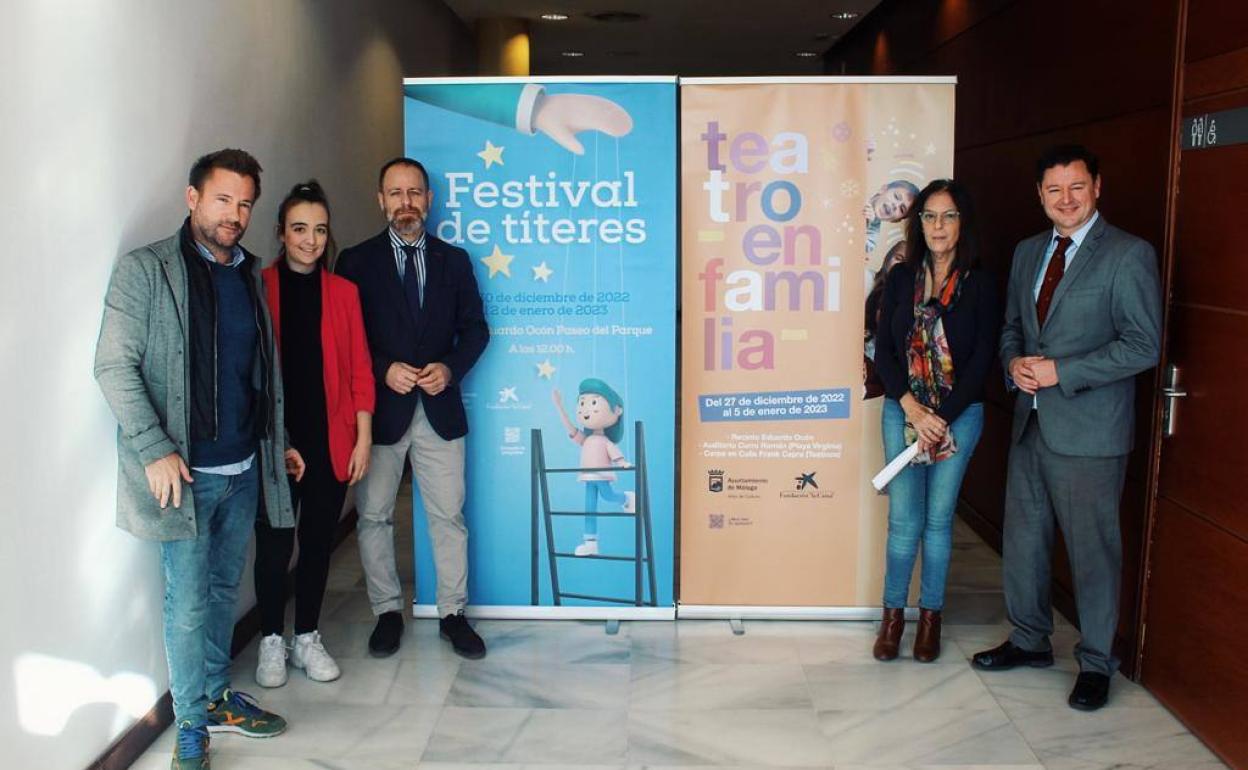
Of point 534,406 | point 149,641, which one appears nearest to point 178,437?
point 149,641

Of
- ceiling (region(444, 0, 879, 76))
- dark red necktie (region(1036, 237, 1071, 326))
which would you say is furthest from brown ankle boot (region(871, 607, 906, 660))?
ceiling (region(444, 0, 879, 76))

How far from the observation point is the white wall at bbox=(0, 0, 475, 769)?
2713 millimetres

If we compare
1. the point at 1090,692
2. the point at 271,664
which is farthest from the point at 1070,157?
Answer: the point at 271,664

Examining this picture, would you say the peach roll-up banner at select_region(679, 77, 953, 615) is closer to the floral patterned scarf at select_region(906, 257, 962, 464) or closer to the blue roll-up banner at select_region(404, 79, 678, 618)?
the blue roll-up banner at select_region(404, 79, 678, 618)

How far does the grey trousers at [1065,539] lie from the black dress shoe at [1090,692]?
0.09 ft

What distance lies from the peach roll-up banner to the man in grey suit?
630 mm

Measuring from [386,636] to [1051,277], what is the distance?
8.85 ft

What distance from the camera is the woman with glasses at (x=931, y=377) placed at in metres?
3.88

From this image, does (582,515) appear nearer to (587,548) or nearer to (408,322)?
(587,548)

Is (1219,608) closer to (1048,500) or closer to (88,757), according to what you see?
(1048,500)

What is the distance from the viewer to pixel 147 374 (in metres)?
2.99

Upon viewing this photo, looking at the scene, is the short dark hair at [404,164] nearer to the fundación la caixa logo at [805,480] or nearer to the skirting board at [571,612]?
the skirting board at [571,612]

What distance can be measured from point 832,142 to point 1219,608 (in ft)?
6.79

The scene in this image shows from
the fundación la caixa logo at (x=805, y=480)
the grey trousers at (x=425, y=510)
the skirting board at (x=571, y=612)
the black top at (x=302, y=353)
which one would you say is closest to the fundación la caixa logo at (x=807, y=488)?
the fundación la caixa logo at (x=805, y=480)
